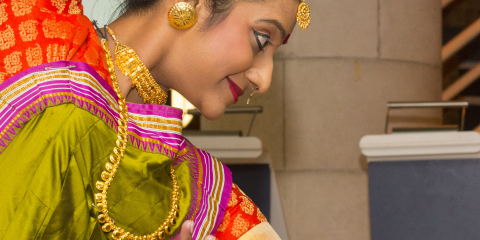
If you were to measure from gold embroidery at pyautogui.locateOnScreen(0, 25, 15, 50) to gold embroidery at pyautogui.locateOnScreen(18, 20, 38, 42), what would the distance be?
1 cm

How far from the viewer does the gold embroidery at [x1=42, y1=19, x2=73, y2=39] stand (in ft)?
2.52

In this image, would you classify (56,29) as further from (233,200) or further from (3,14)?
(233,200)

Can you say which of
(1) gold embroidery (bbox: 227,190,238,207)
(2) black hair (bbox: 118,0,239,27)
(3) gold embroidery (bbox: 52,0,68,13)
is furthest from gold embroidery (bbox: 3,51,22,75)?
(1) gold embroidery (bbox: 227,190,238,207)

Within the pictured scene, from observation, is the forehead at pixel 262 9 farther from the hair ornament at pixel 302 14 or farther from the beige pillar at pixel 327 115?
the beige pillar at pixel 327 115

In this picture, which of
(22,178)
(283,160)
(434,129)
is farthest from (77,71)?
(283,160)

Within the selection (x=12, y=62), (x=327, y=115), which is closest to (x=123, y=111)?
(x=12, y=62)

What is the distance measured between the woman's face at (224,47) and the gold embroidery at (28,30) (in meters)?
0.23

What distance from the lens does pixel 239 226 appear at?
38.9 inches

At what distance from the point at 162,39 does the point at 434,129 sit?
1.14 m

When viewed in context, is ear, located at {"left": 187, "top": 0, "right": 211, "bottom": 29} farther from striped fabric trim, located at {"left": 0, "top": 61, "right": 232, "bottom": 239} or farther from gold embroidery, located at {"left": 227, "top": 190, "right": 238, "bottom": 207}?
gold embroidery, located at {"left": 227, "top": 190, "right": 238, "bottom": 207}

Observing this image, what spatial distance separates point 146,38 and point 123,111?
15 cm

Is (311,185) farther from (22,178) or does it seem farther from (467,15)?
(467,15)

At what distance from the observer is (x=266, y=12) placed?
0.88 metres

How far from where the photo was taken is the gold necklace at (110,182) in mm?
732
